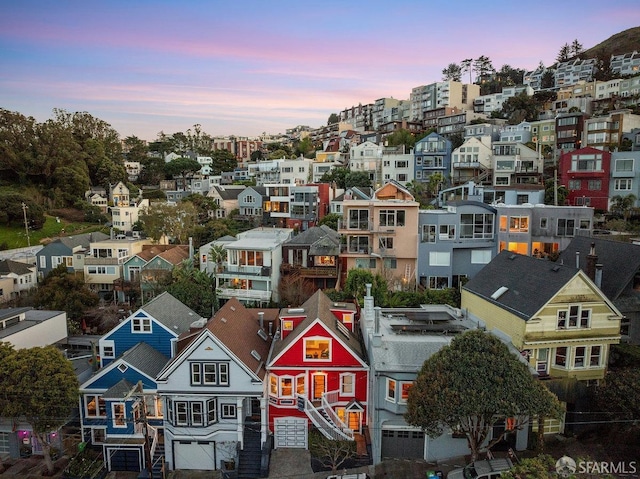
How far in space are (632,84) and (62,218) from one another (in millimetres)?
113751

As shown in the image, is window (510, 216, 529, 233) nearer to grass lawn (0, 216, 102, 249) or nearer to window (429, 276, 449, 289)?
window (429, 276, 449, 289)

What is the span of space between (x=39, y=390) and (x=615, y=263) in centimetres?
3450

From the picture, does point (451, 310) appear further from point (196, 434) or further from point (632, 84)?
point (632, 84)

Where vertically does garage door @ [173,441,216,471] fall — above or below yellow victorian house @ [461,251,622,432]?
below

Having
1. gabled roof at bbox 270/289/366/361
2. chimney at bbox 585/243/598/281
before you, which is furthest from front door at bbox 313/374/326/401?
chimney at bbox 585/243/598/281

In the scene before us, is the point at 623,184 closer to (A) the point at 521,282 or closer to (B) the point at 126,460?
(A) the point at 521,282

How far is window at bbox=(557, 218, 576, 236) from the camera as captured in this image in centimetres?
3647

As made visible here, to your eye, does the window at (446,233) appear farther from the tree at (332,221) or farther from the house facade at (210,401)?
the house facade at (210,401)

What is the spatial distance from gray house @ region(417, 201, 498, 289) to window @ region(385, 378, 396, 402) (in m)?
19.3

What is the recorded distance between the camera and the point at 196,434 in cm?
2156

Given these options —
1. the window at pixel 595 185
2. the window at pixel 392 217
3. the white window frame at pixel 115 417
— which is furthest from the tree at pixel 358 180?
the white window frame at pixel 115 417

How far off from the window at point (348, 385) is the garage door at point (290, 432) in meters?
2.64

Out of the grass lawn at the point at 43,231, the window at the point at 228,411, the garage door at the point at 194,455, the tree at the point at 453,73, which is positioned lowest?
the garage door at the point at 194,455

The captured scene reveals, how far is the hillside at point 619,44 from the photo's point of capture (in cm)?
13888
